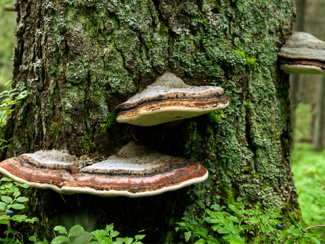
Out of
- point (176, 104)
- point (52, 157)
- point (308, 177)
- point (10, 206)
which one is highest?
point (176, 104)

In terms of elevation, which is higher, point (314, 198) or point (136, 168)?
point (136, 168)

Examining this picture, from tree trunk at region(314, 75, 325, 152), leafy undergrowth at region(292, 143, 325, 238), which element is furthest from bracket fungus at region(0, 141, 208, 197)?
tree trunk at region(314, 75, 325, 152)

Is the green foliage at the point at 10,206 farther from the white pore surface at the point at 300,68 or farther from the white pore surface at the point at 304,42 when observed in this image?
the white pore surface at the point at 304,42

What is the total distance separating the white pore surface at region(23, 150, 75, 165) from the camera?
1.98m

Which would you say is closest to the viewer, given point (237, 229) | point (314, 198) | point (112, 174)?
→ point (112, 174)

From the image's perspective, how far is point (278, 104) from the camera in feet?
9.46

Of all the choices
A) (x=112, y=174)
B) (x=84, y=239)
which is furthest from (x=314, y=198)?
(x=84, y=239)

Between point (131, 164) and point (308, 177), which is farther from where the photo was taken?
point (308, 177)

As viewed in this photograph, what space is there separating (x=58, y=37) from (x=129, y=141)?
1261mm

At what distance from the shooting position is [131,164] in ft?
6.35

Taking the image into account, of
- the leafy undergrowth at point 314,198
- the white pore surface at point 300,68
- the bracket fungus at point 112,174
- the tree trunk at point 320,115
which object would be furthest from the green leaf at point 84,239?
the tree trunk at point 320,115

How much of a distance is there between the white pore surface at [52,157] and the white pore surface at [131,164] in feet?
1.17

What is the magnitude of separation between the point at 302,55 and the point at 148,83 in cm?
183

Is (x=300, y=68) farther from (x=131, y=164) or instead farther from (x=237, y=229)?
(x=131, y=164)
